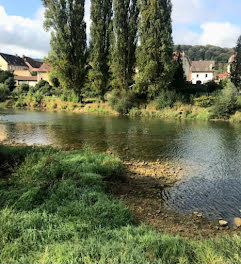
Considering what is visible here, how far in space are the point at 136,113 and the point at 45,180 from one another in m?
24.3

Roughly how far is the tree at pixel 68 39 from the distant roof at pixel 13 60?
52461 millimetres

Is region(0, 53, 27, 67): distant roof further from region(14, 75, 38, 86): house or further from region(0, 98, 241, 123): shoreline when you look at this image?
region(0, 98, 241, 123): shoreline

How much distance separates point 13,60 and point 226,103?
75255 mm

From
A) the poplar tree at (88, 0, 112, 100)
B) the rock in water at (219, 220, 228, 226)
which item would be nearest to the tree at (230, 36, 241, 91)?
the poplar tree at (88, 0, 112, 100)

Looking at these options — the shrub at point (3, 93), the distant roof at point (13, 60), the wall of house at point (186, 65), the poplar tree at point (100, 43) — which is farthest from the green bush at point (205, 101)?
the distant roof at point (13, 60)

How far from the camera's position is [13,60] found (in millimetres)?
78875

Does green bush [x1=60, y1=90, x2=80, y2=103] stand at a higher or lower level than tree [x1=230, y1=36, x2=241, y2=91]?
lower

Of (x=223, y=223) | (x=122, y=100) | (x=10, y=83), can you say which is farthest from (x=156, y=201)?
(x=10, y=83)

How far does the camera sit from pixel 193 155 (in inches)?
472

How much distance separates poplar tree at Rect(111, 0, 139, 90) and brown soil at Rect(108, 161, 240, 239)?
22958mm

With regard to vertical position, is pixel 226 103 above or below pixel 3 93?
below

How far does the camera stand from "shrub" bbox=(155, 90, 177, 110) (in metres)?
29.4

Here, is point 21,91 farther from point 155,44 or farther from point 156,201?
point 156,201

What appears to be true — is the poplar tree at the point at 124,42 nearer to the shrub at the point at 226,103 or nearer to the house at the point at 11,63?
the shrub at the point at 226,103
